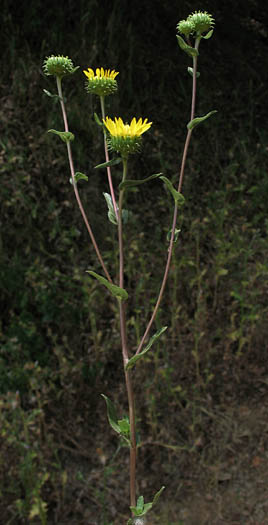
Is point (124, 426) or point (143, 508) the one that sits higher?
point (124, 426)

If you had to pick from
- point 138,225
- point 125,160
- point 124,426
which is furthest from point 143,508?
point 138,225

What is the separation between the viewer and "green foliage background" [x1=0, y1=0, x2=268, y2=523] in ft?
8.41

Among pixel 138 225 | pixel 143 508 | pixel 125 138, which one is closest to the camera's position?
pixel 125 138

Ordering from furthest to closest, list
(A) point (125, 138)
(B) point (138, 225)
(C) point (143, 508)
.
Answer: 1. (B) point (138, 225)
2. (C) point (143, 508)
3. (A) point (125, 138)

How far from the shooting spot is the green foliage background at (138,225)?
256cm

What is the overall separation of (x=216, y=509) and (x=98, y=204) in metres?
1.74

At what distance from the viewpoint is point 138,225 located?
2975mm

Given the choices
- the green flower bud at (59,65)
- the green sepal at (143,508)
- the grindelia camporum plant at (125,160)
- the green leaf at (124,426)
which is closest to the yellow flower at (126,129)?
the grindelia camporum plant at (125,160)

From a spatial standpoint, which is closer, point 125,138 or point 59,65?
point 125,138

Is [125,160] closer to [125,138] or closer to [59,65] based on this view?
[125,138]

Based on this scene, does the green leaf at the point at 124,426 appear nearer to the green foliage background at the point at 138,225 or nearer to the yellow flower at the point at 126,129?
the yellow flower at the point at 126,129

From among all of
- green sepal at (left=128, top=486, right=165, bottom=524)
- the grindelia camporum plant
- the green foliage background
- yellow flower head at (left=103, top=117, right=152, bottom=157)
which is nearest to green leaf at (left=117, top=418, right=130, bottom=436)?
the grindelia camporum plant

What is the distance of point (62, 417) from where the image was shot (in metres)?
2.53

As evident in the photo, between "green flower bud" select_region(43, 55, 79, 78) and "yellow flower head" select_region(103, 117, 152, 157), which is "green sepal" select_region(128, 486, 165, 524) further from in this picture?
"green flower bud" select_region(43, 55, 79, 78)
